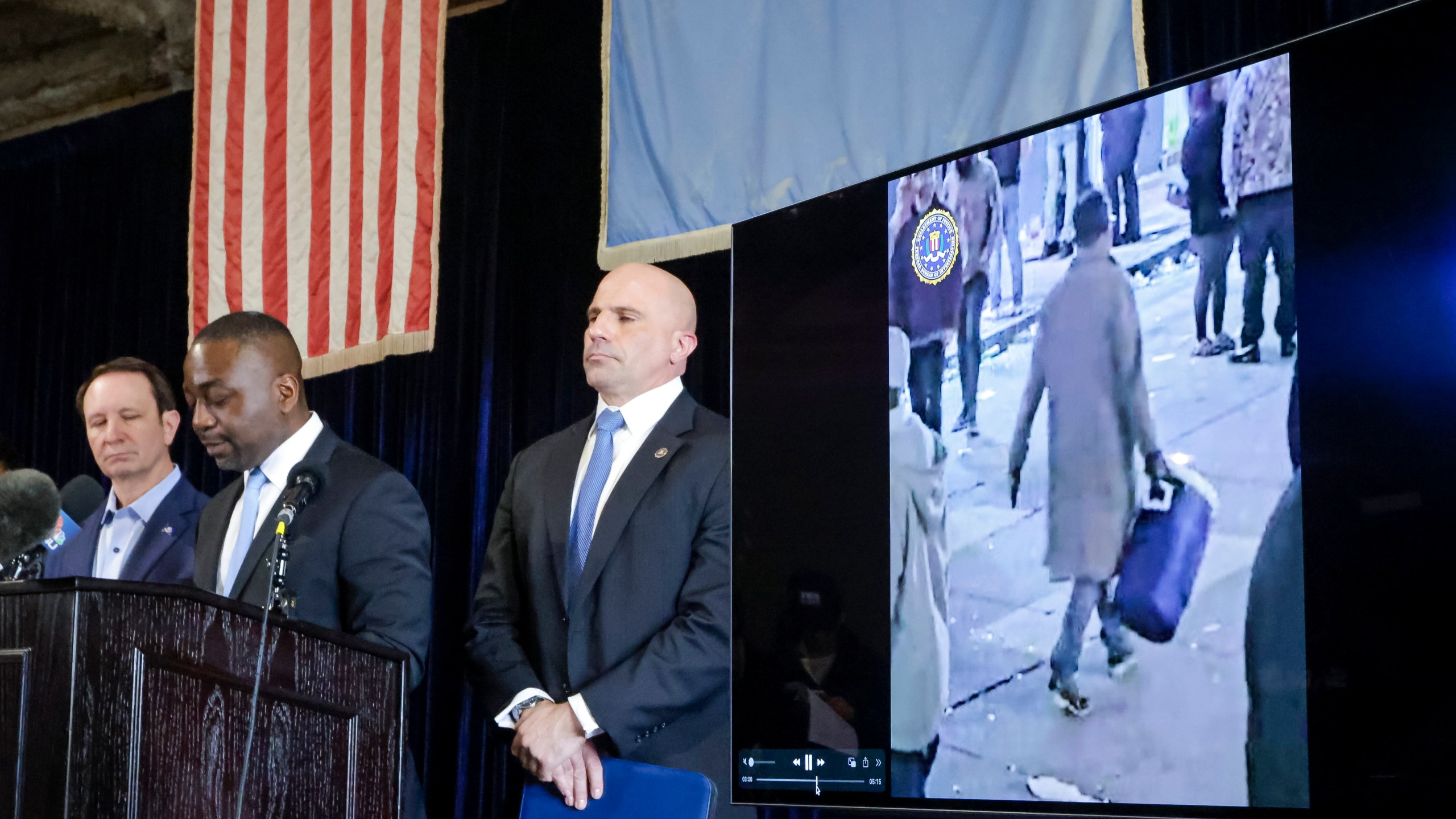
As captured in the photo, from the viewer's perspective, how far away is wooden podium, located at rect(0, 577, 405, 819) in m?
1.79

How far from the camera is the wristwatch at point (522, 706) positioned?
2.82m

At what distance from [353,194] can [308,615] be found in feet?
7.20

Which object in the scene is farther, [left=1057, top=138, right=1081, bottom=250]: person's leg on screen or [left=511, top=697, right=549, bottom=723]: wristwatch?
[left=511, top=697, right=549, bottom=723]: wristwatch

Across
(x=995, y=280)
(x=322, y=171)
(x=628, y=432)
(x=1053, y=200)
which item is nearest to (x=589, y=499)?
(x=628, y=432)

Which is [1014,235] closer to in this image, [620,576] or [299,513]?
[620,576]

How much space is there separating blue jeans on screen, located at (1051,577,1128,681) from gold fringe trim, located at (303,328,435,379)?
286 centimetres

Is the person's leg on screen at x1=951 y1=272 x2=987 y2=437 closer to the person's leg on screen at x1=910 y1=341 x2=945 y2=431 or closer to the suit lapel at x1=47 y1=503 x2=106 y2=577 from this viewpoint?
the person's leg on screen at x1=910 y1=341 x2=945 y2=431

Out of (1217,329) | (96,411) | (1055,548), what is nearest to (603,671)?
(1055,548)

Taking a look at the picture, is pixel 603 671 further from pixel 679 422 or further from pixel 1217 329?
pixel 1217 329

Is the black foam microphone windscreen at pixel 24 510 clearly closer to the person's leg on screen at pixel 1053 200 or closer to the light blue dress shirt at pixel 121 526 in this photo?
the person's leg on screen at pixel 1053 200

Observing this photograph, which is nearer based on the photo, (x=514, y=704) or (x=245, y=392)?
(x=514, y=704)

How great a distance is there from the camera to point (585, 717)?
8.80 feet

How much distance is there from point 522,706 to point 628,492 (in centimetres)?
47

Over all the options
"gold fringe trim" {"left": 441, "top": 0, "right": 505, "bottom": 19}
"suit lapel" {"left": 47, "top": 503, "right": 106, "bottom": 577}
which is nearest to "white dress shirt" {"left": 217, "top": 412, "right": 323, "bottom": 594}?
"suit lapel" {"left": 47, "top": 503, "right": 106, "bottom": 577}
